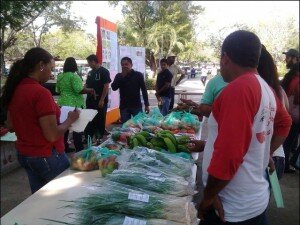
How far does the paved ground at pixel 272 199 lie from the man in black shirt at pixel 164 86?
3676 mm

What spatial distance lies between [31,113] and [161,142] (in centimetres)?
110

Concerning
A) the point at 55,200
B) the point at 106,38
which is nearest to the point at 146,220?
the point at 55,200

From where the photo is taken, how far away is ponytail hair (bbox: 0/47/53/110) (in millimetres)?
2322

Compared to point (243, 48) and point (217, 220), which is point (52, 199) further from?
point (243, 48)

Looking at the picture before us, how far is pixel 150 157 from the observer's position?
2381mm

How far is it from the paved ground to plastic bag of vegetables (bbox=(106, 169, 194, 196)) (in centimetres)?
208

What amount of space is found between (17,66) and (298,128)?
167 inches

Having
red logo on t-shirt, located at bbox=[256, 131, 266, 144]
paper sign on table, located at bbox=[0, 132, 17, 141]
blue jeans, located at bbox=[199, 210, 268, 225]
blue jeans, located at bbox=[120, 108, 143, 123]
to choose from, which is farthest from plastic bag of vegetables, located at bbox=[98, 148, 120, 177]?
blue jeans, located at bbox=[120, 108, 143, 123]

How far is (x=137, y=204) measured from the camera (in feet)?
5.71

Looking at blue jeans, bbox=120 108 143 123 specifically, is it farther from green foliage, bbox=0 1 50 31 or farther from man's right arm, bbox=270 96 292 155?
man's right arm, bbox=270 96 292 155

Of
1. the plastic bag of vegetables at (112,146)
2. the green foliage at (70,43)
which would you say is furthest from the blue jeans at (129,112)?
the green foliage at (70,43)

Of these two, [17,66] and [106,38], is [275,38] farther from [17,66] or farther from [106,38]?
[17,66]

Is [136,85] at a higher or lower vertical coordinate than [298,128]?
higher

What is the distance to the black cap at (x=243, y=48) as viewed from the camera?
4.96 ft
